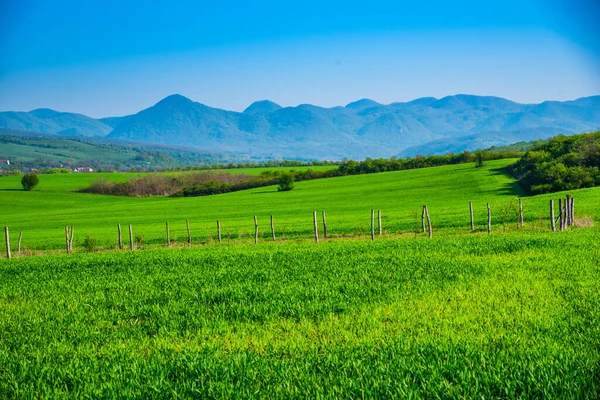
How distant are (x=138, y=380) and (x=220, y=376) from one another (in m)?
1.27

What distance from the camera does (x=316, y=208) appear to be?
72812mm

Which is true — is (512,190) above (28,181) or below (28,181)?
below

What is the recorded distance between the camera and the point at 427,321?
10.1 metres

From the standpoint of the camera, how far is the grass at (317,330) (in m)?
6.99

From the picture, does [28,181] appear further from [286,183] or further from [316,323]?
[316,323]

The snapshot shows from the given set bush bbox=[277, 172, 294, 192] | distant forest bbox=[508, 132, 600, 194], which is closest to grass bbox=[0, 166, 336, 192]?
bush bbox=[277, 172, 294, 192]

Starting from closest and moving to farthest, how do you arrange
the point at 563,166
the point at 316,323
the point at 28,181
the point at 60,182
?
the point at 316,323, the point at 563,166, the point at 28,181, the point at 60,182

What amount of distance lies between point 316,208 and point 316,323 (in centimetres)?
6224

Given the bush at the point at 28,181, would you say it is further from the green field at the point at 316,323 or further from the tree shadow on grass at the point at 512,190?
the green field at the point at 316,323

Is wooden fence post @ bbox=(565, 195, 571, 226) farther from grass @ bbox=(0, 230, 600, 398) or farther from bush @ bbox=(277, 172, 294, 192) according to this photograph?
bush @ bbox=(277, 172, 294, 192)

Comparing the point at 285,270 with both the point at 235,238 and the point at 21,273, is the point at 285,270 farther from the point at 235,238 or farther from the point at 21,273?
the point at 235,238

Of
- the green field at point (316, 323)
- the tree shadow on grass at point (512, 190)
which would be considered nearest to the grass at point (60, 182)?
the tree shadow on grass at point (512, 190)

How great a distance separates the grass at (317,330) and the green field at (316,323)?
41mm

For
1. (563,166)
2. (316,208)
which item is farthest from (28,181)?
(563,166)
